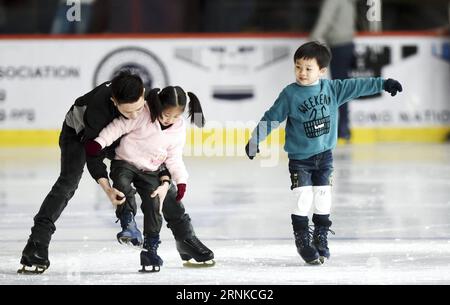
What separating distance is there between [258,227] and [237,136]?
5872 mm

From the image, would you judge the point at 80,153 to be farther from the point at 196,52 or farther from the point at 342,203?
the point at 196,52

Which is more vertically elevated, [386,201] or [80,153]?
[80,153]

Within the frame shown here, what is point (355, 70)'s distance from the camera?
13180mm

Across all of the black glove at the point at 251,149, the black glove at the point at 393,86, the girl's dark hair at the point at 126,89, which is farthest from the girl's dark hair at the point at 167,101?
the black glove at the point at 393,86

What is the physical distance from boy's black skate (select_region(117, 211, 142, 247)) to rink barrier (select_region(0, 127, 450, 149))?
6715mm

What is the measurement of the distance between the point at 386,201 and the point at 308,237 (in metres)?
2.57

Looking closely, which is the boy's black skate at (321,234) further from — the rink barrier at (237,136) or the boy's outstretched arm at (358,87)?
the rink barrier at (237,136)

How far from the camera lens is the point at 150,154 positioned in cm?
531

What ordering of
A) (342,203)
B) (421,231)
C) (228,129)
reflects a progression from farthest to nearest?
(228,129), (342,203), (421,231)

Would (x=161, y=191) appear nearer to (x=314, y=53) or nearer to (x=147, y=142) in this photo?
(x=147, y=142)

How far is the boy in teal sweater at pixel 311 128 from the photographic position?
5.58m

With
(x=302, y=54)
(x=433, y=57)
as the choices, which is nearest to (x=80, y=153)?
(x=302, y=54)

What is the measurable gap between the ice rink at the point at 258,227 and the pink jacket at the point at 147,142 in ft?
1.52
